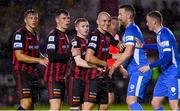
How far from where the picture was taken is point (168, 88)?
380 inches

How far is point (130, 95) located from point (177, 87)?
2.60ft

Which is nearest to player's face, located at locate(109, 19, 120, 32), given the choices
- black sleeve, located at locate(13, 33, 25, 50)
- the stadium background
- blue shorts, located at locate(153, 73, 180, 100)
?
blue shorts, located at locate(153, 73, 180, 100)

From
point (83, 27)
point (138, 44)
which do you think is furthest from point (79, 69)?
point (138, 44)

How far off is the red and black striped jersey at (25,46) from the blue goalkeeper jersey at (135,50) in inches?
59.1

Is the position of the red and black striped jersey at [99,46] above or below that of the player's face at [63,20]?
below

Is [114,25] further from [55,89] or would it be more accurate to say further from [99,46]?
[55,89]

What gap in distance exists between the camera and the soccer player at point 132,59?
9773 mm

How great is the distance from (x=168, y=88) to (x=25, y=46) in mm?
2442

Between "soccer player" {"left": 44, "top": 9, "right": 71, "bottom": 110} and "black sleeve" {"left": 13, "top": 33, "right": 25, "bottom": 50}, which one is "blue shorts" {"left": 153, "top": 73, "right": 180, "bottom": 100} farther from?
"black sleeve" {"left": 13, "top": 33, "right": 25, "bottom": 50}

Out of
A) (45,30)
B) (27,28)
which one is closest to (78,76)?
(27,28)

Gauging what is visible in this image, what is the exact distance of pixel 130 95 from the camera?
9.96 m

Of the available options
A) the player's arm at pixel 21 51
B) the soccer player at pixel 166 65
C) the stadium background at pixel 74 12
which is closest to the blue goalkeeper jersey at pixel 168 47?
the soccer player at pixel 166 65

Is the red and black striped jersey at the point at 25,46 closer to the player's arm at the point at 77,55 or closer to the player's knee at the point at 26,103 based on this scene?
the player's knee at the point at 26,103

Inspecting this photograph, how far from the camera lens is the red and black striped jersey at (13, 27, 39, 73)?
10.1 meters
